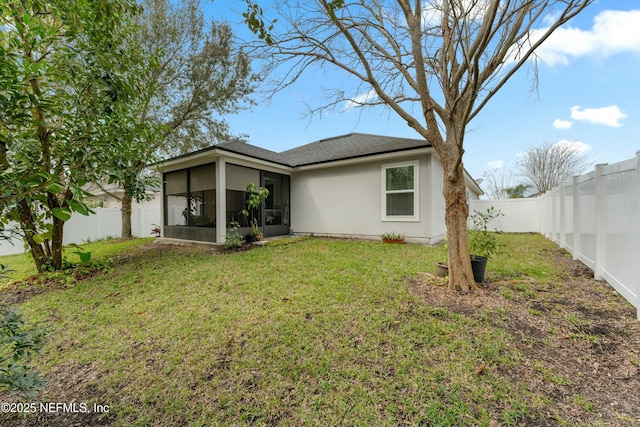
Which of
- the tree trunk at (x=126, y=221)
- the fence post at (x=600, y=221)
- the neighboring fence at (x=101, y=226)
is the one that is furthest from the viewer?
the tree trunk at (x=126, y=221)

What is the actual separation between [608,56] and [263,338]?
390 inches

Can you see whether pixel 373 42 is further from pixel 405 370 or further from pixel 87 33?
pixel 405 370

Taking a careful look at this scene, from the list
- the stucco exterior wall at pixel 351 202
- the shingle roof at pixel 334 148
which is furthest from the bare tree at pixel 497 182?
the stucco exterior wall at pixel 351 202

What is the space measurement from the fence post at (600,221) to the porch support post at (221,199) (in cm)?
822

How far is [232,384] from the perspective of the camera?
205cm

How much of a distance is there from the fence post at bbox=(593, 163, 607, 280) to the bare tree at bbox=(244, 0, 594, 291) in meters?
2.16

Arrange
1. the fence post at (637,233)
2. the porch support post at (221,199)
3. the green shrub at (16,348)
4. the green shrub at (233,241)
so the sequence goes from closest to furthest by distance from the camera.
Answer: the green shrub at (16,348) < the fence post at (637,233) < the green shrub at (233,241) < the porch support post at (221,199)

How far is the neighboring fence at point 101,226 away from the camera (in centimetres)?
1013

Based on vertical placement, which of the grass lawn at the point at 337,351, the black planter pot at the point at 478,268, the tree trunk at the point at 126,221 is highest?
the tree trunk at the point at 126,221

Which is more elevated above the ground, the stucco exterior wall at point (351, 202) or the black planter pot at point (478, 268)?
the stucco exterior wall at point (351, 202)

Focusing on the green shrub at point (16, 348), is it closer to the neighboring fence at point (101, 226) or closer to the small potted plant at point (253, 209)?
the small potted plant at point (253, 209)

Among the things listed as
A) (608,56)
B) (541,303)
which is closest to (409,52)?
(541,303)

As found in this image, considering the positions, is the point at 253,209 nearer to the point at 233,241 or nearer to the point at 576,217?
the point at 233,241

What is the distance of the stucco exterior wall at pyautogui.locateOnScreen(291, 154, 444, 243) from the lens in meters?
7.87
